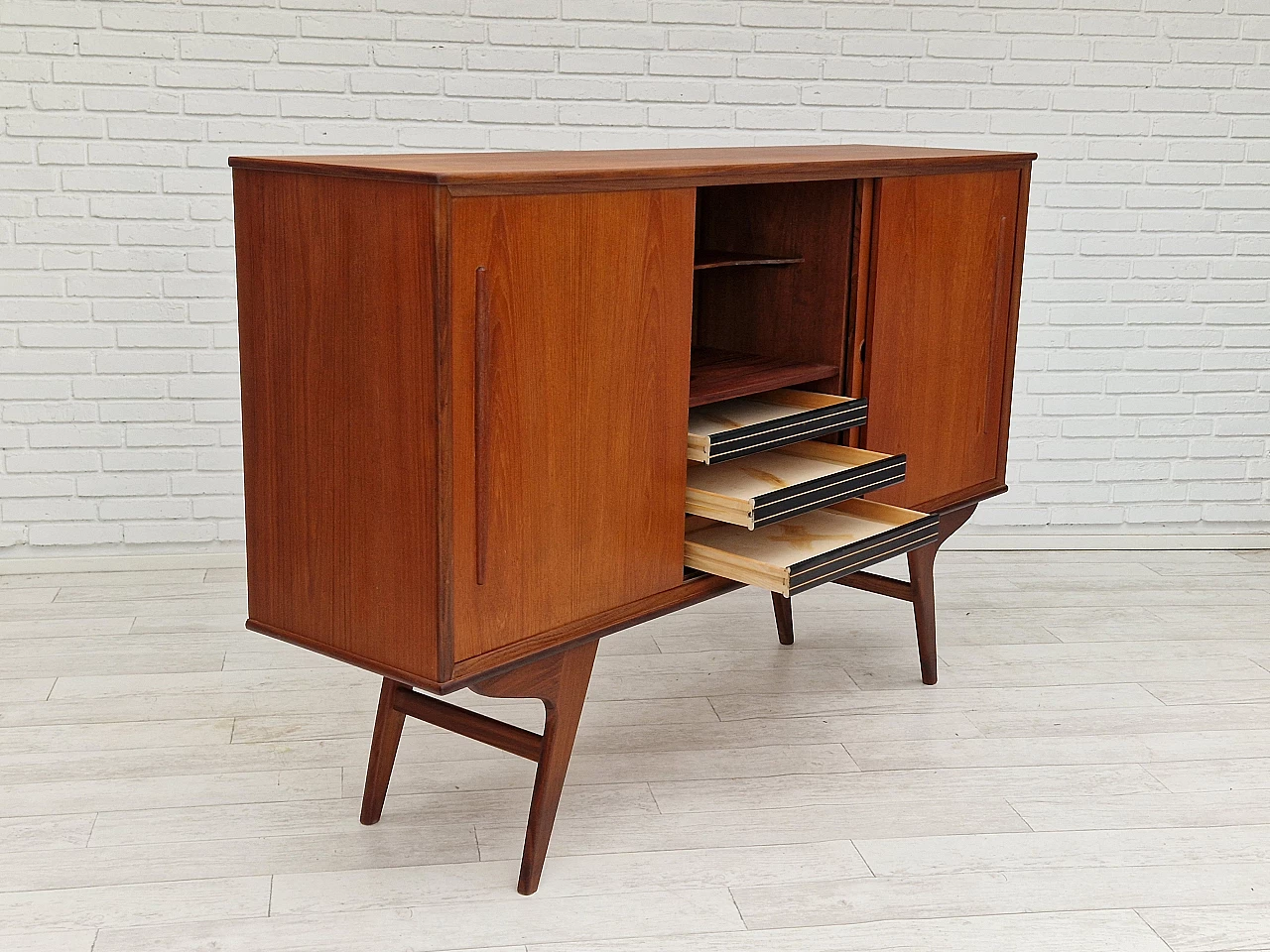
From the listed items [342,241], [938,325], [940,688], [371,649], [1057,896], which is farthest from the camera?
[940,688]

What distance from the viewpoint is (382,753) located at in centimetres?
233

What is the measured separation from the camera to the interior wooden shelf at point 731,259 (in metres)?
2.29

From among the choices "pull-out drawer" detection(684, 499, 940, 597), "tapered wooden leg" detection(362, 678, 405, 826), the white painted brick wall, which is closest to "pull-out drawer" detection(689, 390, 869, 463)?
"pull-out drawer" detection(684, 499, 940, 597)

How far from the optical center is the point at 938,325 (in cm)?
266

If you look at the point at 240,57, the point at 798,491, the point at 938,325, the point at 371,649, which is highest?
the point at 240,57

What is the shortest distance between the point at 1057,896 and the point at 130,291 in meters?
2.61

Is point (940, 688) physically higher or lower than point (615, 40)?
lower

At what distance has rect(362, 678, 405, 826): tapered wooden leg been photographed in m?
2.31

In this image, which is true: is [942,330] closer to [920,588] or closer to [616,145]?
[920,588]

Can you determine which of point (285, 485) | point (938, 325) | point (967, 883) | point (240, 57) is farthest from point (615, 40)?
point (967, 883)

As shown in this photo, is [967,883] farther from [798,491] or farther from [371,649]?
[371,649]

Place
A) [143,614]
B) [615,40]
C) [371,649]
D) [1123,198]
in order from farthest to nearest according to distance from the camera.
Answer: [1123,198], [615,40], [143,614], [371,649]

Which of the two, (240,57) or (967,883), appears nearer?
(967,883)

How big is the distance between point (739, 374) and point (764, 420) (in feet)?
0.42
